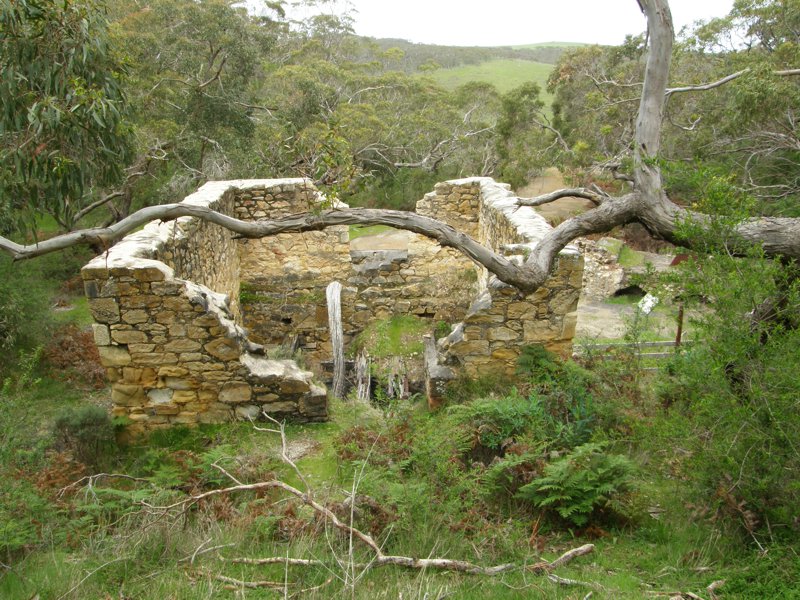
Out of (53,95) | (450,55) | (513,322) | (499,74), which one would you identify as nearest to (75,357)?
(53,95)

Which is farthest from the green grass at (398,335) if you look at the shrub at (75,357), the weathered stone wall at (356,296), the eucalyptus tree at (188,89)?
the eucalyptus tree at (188,89)

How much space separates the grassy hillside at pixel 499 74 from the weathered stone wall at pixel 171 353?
46312 millimetres

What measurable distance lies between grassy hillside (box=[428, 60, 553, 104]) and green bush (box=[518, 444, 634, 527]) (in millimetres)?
47858

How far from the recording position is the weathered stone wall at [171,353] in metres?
5.75

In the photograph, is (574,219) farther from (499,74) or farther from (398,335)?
(499,74)

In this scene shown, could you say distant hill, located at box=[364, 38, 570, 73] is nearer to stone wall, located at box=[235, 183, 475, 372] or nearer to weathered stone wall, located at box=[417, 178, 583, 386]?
stone wall, located at box=[235, 183, 475, 372]

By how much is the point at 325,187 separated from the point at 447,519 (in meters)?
3.42

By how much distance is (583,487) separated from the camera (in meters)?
4.40

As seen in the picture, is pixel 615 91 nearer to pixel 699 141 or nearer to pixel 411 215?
pixel 699 141

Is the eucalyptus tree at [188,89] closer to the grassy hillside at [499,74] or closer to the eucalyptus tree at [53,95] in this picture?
the eucalyptus tree at [53,95]

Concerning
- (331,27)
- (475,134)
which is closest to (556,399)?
(475,134)

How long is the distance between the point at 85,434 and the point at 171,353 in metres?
1.06

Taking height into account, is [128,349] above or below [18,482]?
above

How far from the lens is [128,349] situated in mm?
5945
